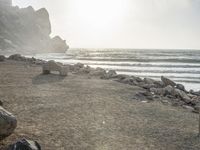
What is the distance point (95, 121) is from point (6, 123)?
399 cm

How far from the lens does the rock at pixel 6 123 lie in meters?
8.39

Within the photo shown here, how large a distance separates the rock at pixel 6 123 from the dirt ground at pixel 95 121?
7.6 inches

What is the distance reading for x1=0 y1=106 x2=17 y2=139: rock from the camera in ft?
27.5

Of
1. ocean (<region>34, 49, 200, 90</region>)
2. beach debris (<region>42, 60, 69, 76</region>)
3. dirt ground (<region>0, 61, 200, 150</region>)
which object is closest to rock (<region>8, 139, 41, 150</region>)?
dirt ground (<region>0, 61, 200, 150</region>)

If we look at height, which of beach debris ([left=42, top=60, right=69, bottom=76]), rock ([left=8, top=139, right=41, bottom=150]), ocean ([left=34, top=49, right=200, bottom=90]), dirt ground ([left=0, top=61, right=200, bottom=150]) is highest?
beach debris ([left=42, top=60, right=69, bottom=76])

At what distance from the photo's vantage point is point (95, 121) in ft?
38.3

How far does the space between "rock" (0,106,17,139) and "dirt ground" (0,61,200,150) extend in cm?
19

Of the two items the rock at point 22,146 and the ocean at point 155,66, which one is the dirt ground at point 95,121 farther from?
the ocean at point 155,66

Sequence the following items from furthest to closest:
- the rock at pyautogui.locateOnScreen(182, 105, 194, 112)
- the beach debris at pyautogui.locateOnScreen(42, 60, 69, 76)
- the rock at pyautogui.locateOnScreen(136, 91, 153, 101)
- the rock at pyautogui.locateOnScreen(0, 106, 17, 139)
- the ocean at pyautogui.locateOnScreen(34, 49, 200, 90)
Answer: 1. the ocean at pyautogui.locateOnScreen(34, 49, 200, 90)
2. the beach debris at pyautogui.locateOnScreen(42, 60, 69, 76)
3. the rock at pyautogui.locateOnScreen(136, 91, 153, 101)
4. the rock at pyautogui.locateOnScreen(182, 105, 194, 112)
5. the rock at pyautogui.locateOnScreen(0, 106, 17, 139)

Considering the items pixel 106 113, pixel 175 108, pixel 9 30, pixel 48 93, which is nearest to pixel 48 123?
pixel 106 113

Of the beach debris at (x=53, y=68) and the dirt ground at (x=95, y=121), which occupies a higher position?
the beach debris at (x=53, y=68)

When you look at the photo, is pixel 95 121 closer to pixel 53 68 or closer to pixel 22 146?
pixel 22 146

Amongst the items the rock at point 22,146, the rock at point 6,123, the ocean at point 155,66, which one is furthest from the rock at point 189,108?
the ocean at point 155,66

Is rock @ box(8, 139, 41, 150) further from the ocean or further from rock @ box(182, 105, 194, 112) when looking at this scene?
the ocean
